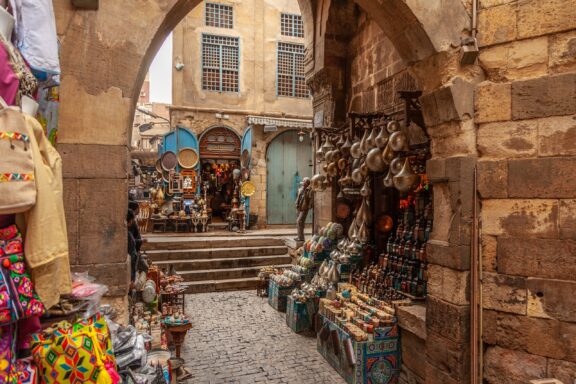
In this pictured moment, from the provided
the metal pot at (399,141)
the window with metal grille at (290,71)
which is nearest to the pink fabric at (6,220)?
the metal pot at (399,141)

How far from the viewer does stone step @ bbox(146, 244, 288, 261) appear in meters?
8.82

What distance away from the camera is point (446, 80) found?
336cm

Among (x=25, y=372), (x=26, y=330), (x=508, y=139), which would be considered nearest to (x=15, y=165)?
(x=26, y=330)

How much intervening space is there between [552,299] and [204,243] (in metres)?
7.82

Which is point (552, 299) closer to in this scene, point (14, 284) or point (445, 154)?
point (445, 154)

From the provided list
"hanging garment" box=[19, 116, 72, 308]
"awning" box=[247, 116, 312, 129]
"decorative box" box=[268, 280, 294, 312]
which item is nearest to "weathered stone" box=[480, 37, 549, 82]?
"hanging garment" box=[19, 116, 72, 308]

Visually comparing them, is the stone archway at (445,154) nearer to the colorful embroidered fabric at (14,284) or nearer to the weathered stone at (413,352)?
the weathered stone at (413,352)

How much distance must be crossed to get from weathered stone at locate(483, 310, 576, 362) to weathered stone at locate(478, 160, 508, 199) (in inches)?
39.6

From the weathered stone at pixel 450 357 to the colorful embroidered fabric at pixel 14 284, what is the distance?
10.2 feet

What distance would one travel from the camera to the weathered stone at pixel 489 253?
319 cm

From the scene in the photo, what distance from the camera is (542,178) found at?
297 cm

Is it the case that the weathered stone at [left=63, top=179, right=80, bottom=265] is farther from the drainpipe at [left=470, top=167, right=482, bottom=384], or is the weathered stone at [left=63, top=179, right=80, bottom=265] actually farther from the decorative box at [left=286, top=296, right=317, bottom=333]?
the decorative box at [left=286, top=296, right=317, bottom=333]

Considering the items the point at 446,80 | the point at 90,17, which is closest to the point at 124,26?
the point at 90,17

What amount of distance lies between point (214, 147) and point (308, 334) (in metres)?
9.26
